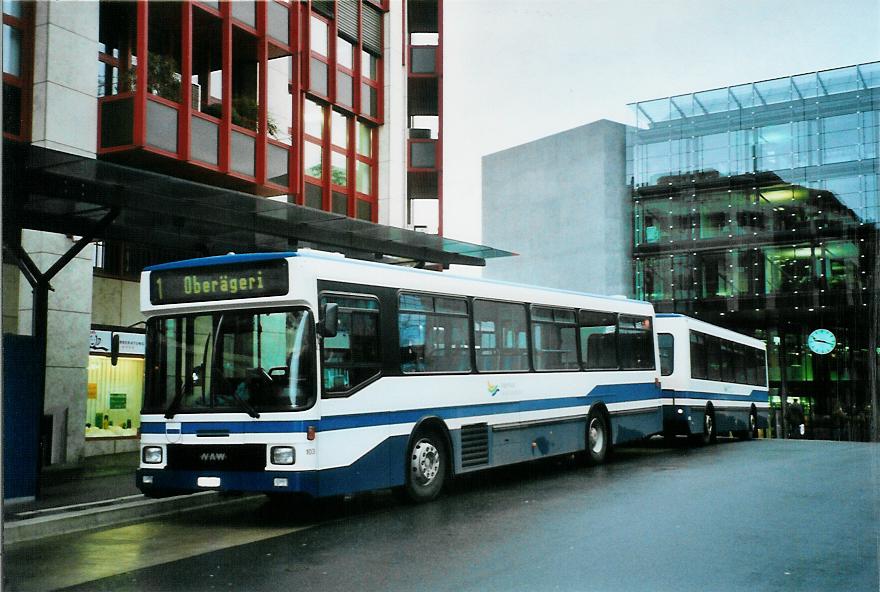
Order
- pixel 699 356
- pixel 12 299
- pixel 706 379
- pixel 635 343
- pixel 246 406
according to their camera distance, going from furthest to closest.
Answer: pixel 706 379 → pixel 699 356 → pixel 635 343 → pixel 12 299 → pixel 246 406

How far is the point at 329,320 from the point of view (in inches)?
396

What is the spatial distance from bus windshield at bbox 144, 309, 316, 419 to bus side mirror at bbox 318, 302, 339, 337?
131 mm

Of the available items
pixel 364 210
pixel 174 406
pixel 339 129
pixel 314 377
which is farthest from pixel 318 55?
pixel 314 377

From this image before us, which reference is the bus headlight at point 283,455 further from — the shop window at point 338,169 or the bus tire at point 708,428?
the shop window at point 338,169

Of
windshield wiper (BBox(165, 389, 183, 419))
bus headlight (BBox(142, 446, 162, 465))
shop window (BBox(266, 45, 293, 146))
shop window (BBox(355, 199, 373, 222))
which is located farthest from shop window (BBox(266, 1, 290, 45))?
bus headlight (BBox(142, 446, 162, 465))

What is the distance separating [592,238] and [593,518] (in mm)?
17561

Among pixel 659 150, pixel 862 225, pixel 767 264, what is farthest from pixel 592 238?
pixel 862 225

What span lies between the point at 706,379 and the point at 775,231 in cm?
858

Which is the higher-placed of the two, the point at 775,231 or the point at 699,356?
the point at 775,231

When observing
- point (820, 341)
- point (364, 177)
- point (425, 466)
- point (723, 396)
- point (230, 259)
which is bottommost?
point (425, 466)

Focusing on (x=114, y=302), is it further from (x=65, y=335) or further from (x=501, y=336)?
(x=501, y=336)

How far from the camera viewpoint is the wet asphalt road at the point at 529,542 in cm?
709

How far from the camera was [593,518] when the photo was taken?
9.97 metres

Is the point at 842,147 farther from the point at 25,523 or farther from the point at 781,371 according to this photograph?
the point at 25,523
